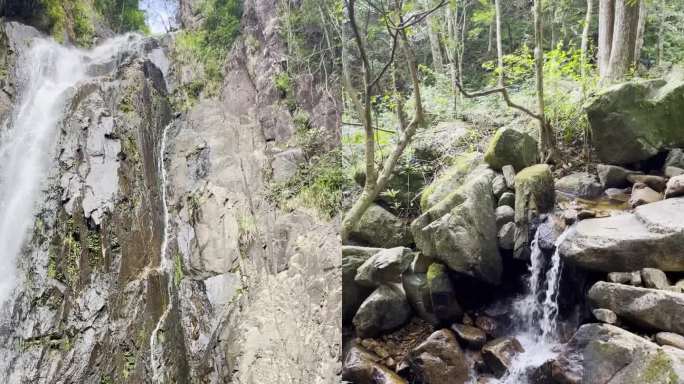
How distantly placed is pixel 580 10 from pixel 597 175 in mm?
5944

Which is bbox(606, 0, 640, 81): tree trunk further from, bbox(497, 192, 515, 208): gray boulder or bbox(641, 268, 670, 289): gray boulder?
bbox(641, 268, 670, 289): gray boulder

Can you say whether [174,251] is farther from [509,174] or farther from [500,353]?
[509,174]

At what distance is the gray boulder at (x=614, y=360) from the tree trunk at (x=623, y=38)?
3958mm

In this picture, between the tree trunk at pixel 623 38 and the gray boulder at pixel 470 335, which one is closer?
the gray boulder at pixel 470 335

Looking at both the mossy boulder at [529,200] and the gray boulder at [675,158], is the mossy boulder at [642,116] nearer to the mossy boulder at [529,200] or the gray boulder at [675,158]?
the gray boulder at [675,158]

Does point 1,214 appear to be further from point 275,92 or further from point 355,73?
point 355,73

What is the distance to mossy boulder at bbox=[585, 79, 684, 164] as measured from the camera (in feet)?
14.1

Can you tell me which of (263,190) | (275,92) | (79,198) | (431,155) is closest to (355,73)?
(275,92)

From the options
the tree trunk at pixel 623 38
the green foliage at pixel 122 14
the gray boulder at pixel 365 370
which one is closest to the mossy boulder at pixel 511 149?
the tree trunk at pixel 623 38

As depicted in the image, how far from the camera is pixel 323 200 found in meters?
4.71

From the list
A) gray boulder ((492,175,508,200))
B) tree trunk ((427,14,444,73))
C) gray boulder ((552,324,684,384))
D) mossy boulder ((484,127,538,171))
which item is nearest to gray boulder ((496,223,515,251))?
gray boulder ((492,175,508,200))

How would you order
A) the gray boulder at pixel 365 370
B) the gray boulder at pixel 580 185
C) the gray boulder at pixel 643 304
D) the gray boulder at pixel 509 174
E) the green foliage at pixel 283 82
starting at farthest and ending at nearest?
the green foliage at pixel 283 82, the gray boulder at pixel 580 185, the gray boulder at pixel 509 174, the gray boulder at pixel 365 370, the gray boulder at pixel 643 304

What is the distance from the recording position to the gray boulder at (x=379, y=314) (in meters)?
3.77

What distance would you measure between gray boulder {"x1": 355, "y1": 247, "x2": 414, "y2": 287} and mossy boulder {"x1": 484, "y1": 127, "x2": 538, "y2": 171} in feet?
4.72
